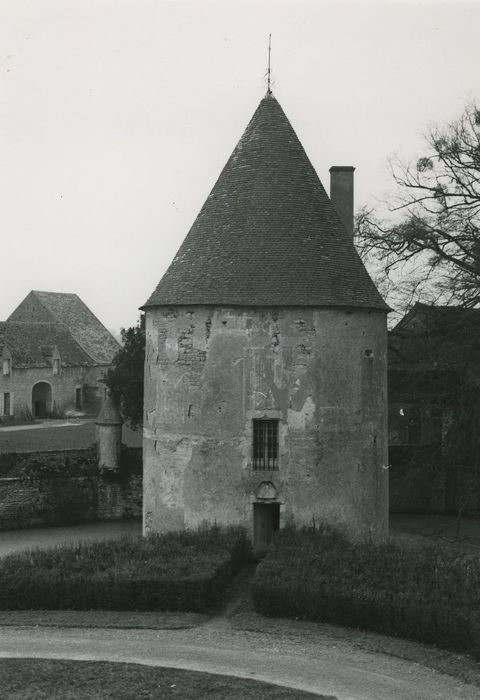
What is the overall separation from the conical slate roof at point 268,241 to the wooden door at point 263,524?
5.24 m

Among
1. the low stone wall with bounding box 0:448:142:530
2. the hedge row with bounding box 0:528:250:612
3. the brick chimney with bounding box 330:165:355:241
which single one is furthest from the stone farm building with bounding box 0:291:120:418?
the hedge row with bounding box 0:528:250:612

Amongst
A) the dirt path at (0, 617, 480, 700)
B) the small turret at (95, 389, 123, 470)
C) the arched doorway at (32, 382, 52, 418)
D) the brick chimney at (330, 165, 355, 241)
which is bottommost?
the dirt path at (0, 617, 480, 700)

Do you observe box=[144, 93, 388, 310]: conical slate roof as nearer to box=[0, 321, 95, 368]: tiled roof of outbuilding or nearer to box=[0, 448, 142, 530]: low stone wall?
box=[0, 448, 142, 530]: low stone wall

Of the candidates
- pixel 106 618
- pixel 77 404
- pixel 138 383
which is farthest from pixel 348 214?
pixel 77 404

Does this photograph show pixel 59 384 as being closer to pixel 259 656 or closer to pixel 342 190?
pixel 342 190

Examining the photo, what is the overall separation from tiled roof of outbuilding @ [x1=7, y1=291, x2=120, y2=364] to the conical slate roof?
34.4m

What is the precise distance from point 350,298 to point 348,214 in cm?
551

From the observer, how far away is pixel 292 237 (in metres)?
21.1

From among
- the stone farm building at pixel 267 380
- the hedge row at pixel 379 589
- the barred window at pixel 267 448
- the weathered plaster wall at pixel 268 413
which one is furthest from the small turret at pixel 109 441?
the hedge row at pixel 379 589

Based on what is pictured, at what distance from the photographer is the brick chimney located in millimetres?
25328

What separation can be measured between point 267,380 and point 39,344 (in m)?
34.8

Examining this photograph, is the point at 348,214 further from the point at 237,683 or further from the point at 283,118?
the point at 237,683

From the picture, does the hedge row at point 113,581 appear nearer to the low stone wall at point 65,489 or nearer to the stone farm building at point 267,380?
the stone farm building at point 267,380

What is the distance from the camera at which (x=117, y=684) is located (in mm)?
12344
